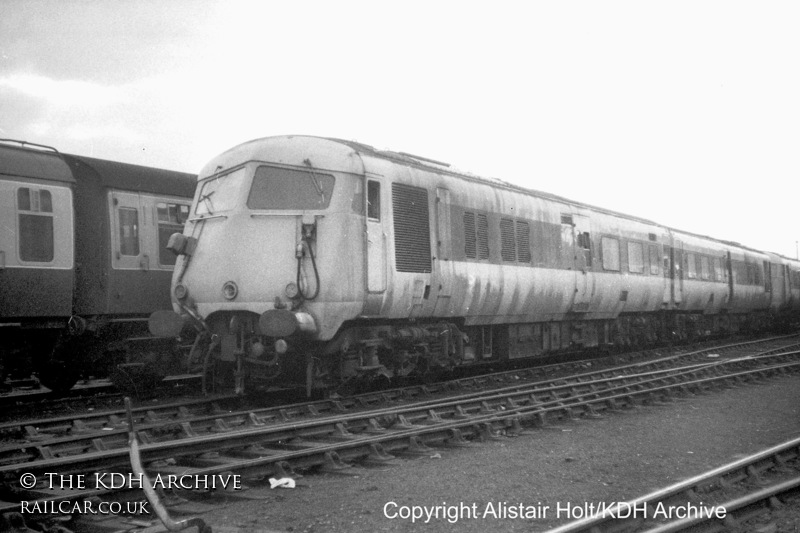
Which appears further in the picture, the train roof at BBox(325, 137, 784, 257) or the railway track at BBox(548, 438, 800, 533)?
the train roof at BBox(325, 137, 784, 257)

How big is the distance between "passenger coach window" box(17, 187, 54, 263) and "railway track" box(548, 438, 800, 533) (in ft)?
28.5

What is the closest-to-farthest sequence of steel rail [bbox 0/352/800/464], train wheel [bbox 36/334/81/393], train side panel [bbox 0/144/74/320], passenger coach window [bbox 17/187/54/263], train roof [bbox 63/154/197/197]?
steel rail [bbox 0/352/800/464], train side panel [bbox 0/144/74/320], passenger coach window [bbox 17/187/54/263], train wheel [bbox 36/334/81/393], train roof [bbox 63/154/197/197]

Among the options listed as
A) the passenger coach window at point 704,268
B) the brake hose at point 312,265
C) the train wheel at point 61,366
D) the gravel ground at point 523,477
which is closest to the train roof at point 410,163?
the brake hose at point 312,265

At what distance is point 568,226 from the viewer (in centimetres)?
1562

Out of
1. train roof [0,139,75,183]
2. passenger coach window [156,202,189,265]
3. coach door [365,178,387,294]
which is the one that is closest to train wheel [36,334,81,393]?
passenger coach window [156,202,189,265]

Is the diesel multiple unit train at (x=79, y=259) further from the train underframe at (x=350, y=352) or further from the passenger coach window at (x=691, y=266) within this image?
the passenger coach window at (x=691, y=266)

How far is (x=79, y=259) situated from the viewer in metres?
11.5

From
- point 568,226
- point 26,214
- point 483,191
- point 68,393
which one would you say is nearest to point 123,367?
point 68,393

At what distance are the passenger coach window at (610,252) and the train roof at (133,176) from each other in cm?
910

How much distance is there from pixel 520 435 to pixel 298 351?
306 centimetres

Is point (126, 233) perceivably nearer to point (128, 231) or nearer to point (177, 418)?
point (128, 231)

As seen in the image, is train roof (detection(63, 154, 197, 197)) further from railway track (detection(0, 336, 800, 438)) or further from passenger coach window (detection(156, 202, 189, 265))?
railway track (detection(0, 336, 800, 438))

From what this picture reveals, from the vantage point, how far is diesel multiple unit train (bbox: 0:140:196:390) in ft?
34.0

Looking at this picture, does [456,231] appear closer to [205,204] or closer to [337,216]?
[337,216]
